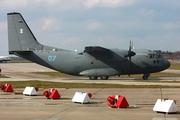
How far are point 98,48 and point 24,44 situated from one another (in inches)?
395

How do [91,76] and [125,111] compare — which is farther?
[91,76]

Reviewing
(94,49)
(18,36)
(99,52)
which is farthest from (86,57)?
(18,36)

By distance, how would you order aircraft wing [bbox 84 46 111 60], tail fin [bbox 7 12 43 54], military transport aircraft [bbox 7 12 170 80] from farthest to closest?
tail fin [bbox 7 12 43 54]
military transport aircraft [bbox 7 12 170 80]
aircraft wing [bbox 84 46 111 60]

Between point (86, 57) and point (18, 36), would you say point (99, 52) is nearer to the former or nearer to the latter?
point (86, 57)

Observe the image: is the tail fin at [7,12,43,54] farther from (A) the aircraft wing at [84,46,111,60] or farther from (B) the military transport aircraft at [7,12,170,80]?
(A) the aircraft wing at [84,46,111,60]

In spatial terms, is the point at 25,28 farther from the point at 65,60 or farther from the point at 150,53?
the point at 150,53

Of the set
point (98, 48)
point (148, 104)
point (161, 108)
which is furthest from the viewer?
point (98, 48)

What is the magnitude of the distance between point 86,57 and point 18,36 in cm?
942

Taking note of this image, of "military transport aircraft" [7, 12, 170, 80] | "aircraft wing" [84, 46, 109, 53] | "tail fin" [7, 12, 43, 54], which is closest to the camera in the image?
"aircraft wing" [84, 46, 109, 53]

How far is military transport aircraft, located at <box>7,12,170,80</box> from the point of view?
3691cm

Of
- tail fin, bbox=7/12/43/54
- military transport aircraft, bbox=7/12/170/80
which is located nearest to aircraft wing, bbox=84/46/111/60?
military transport aircraft, bbox=7/12/170/80

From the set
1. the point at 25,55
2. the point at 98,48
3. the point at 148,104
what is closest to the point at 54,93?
the point at 148,104

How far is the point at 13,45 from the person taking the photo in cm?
3869

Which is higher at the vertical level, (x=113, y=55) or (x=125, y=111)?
(x=113, y=55)
